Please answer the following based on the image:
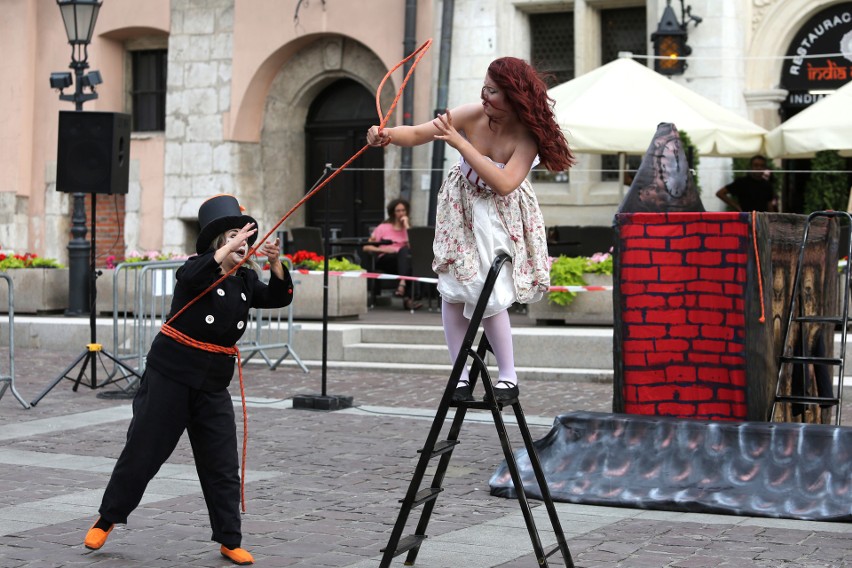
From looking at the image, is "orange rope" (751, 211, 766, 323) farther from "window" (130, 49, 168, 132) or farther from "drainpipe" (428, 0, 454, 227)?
"window" (130, 49, 168, 132)

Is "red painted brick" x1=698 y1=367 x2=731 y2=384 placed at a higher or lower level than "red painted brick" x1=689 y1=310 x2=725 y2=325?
lower

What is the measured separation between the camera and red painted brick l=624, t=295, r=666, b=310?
774cm

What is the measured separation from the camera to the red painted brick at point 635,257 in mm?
7797

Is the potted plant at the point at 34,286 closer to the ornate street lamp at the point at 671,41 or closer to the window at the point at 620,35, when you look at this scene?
the window at the point at 620,35

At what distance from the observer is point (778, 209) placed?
59.1ft

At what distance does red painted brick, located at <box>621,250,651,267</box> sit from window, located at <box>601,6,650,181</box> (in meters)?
12.0

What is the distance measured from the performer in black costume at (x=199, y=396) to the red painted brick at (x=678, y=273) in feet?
7.97

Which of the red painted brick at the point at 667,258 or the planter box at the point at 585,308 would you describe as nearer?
the red painted brick at the point at 667,258

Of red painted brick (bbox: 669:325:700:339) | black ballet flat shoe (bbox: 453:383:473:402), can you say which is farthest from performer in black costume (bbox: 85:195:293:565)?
red painted brick (bbox: 669:325:700:339)

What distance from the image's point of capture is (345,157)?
72.4ft

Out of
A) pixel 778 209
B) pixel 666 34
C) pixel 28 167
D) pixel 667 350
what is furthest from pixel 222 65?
pixel 667 350

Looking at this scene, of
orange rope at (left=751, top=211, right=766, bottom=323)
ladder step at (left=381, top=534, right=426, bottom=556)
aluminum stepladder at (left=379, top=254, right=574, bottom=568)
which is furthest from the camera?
orange rope at (left=751, top=211, right=766, bottom=323)

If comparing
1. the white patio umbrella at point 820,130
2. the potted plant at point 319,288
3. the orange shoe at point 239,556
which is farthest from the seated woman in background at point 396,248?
the orange shoe at point 239,556

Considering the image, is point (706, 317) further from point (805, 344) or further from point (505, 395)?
point (505, 395)
